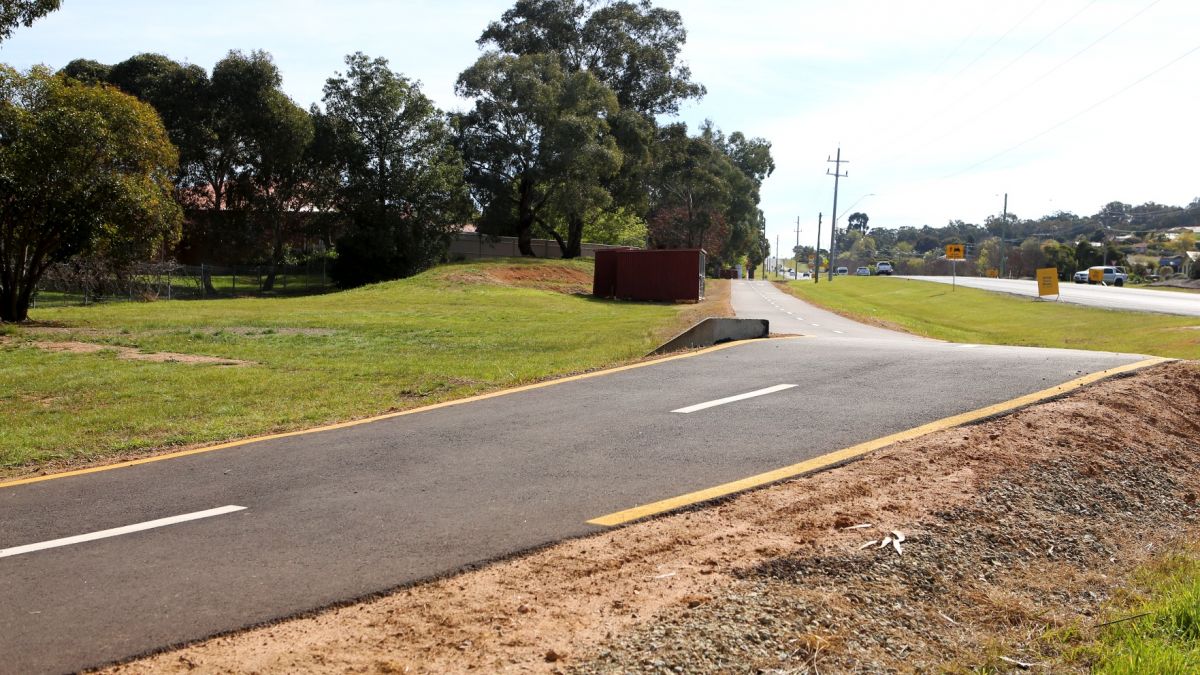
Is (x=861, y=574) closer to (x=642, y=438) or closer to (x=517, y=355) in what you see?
(x=642, y=438)

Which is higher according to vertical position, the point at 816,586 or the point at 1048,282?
the point at 1048,282

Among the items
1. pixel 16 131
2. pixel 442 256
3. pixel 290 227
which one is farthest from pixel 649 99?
pixel 16 131

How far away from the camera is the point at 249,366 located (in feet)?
46.3

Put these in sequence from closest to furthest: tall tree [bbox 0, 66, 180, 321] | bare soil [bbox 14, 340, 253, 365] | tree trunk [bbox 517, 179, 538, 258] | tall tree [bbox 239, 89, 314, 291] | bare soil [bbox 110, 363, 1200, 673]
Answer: bare soil [bbox 110, 363, 1200, 673]
bare soil [bbox 14, 340, 253, 365]
tall tree [bbox 0, 66, 180, 321]
tall tree [bbox 239, 89, 314, 291]
tree trunk [bbox 517, 179, 538, 258]

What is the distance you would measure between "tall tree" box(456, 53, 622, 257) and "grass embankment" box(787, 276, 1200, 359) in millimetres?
14592

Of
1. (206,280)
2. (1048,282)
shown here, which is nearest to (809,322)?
(1048,282)

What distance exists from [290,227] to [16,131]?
31.4 meters

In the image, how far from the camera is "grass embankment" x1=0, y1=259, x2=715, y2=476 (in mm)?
9430

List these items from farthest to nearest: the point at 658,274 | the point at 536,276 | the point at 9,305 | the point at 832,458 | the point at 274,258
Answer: the point at 274,258 < the point at 536,276 < the point at 658,274 < the point at 9,305 < the point at 832,458

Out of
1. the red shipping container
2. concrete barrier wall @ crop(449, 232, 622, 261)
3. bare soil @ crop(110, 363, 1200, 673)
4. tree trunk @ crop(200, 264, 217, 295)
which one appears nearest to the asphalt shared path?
bare soil @ crop(110, 363, 1200, 673)

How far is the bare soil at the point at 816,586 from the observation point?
414 centimetres

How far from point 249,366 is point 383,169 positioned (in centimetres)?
3764

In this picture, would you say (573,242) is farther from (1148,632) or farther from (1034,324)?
(1148,632)

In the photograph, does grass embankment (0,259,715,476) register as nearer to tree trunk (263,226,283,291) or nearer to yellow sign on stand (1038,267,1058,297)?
tree trunk (263,226,283,291)
